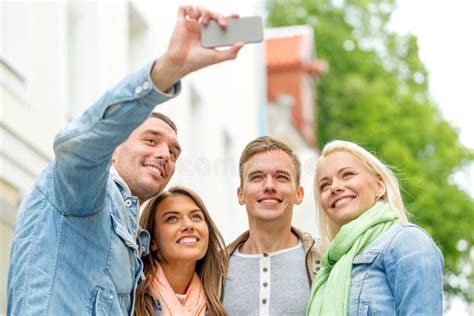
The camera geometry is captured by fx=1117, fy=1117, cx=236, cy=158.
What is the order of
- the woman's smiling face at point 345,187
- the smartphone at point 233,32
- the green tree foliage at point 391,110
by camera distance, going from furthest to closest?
the green tree foliage at point 391,110, the woman's smiling face at point 345,187, the smartphone at point 233,32

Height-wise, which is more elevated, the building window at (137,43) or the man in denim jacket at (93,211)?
the building window at (137,43)

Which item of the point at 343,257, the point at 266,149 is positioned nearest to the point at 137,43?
the point at 266,149

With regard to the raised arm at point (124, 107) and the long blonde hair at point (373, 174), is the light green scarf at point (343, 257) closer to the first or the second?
the long blonde hair at point (373, 174)

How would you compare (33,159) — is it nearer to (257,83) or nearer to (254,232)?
(254,232)

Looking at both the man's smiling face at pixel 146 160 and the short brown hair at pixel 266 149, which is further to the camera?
the short brown hair at pixel 266 149

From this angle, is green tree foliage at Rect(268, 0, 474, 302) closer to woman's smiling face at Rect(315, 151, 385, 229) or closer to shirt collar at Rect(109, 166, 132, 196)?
woman's smiling face at Rect(315, 151, 385, 229)

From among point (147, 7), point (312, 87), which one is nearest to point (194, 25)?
point (147, 7)

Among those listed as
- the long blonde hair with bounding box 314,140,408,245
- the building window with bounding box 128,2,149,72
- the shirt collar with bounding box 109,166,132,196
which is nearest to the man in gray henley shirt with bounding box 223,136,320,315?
the long blonde hair with bounding box 314,140,408,245

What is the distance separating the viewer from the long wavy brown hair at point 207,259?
16.3 ft

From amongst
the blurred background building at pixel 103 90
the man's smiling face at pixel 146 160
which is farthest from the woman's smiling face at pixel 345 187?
the blurred background building at pixel 103 90

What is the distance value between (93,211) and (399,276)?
1362mm

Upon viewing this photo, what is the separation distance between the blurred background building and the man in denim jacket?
4569 mm

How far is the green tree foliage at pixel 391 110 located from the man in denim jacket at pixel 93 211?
857 inches

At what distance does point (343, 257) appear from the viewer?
4.69m
